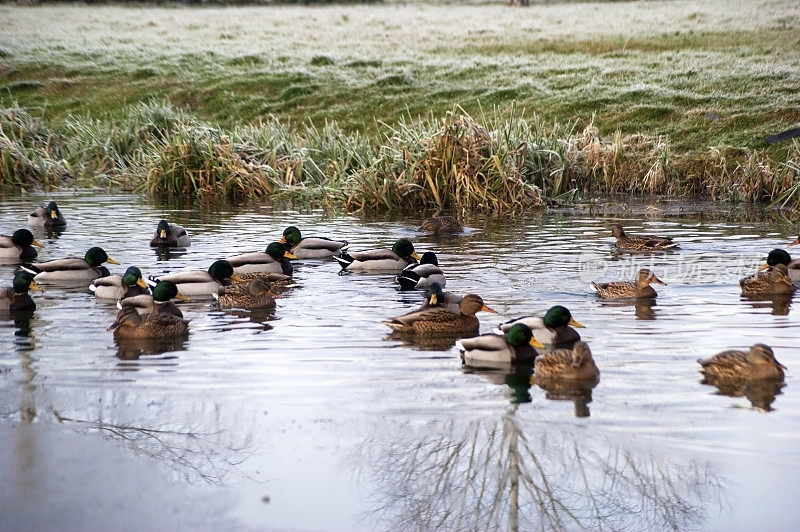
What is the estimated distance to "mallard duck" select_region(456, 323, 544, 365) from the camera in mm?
8078

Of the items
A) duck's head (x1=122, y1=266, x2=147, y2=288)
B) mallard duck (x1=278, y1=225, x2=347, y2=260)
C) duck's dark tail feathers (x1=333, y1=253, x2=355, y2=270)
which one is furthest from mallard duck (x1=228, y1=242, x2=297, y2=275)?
duck's head (x1=122, y1=266, x2=147, y2=288)

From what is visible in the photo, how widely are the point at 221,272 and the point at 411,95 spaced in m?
19.2

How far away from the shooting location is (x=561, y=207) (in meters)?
18.1

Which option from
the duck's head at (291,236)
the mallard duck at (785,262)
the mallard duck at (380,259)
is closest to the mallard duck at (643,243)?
the mallard duck at (785,262)

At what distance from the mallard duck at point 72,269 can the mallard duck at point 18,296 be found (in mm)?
1540

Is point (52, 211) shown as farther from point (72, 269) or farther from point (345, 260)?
point (345, 260)

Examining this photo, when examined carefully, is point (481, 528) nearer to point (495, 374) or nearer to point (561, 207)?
point (495, 374)

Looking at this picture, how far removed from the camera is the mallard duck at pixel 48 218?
15547 mm

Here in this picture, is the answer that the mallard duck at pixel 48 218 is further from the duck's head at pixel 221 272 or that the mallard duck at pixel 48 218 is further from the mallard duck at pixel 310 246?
the duck's head at pixel 221 272

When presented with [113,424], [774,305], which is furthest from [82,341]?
[774,305]

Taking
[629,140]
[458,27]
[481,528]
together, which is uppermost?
[458,27]

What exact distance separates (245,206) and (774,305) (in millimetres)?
10545

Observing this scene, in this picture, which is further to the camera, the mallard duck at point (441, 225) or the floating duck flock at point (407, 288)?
the mallard duck at point (441, 225)

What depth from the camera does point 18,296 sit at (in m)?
9.84
